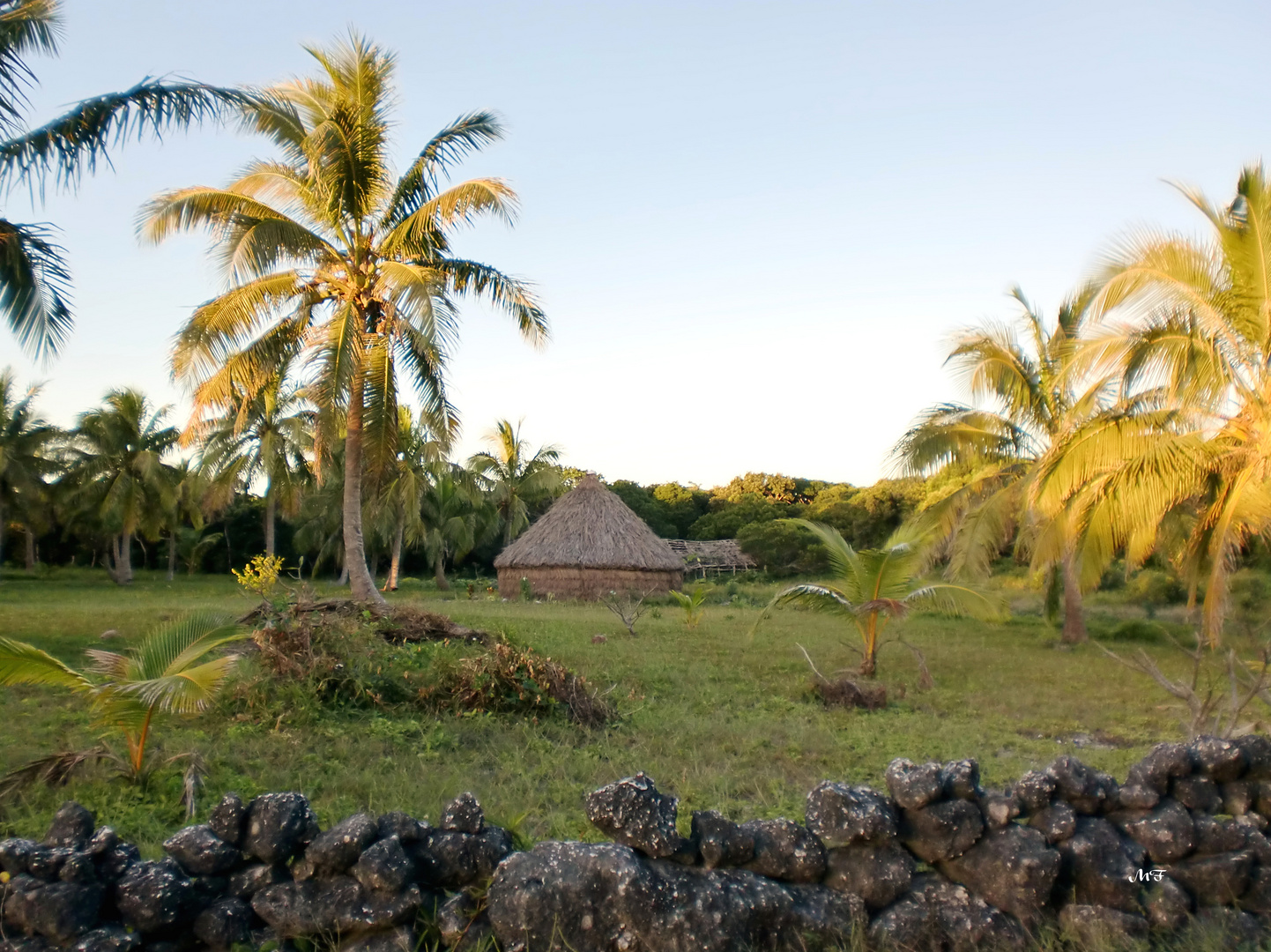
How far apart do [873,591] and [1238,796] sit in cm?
760

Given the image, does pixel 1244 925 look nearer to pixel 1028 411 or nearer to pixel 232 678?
pixel 232 678

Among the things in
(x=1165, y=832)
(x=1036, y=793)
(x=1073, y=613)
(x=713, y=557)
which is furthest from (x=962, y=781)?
(x=713, y=557)

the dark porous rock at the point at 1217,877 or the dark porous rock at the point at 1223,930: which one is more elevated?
the dark porous rock at the point at 1217,877

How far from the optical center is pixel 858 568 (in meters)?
11.1

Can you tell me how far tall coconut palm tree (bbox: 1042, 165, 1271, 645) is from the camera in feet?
31.1

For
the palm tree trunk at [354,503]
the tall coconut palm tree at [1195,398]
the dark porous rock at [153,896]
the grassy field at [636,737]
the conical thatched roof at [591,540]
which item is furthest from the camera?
the conical thatched roof at [591,540]

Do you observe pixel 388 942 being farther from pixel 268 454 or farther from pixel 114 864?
pixel 268 454

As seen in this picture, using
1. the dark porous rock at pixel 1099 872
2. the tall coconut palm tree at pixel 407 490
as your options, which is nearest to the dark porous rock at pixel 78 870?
the dark porous rock at pixel 1099 872

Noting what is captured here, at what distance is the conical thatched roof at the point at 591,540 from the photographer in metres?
25.6

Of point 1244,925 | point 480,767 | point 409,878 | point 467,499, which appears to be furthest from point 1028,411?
point 467,499

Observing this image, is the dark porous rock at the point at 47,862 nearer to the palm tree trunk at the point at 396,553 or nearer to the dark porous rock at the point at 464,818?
the dark porous rock at the point at 464,818

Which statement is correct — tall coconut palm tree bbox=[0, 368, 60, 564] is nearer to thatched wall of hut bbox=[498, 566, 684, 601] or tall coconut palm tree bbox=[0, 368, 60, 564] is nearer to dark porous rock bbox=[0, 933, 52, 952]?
thatched wall of hut bbox=[498, 566, 684, 601]

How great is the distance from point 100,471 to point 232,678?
1039 inches

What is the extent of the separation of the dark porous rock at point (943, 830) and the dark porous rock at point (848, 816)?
4.0 inches
